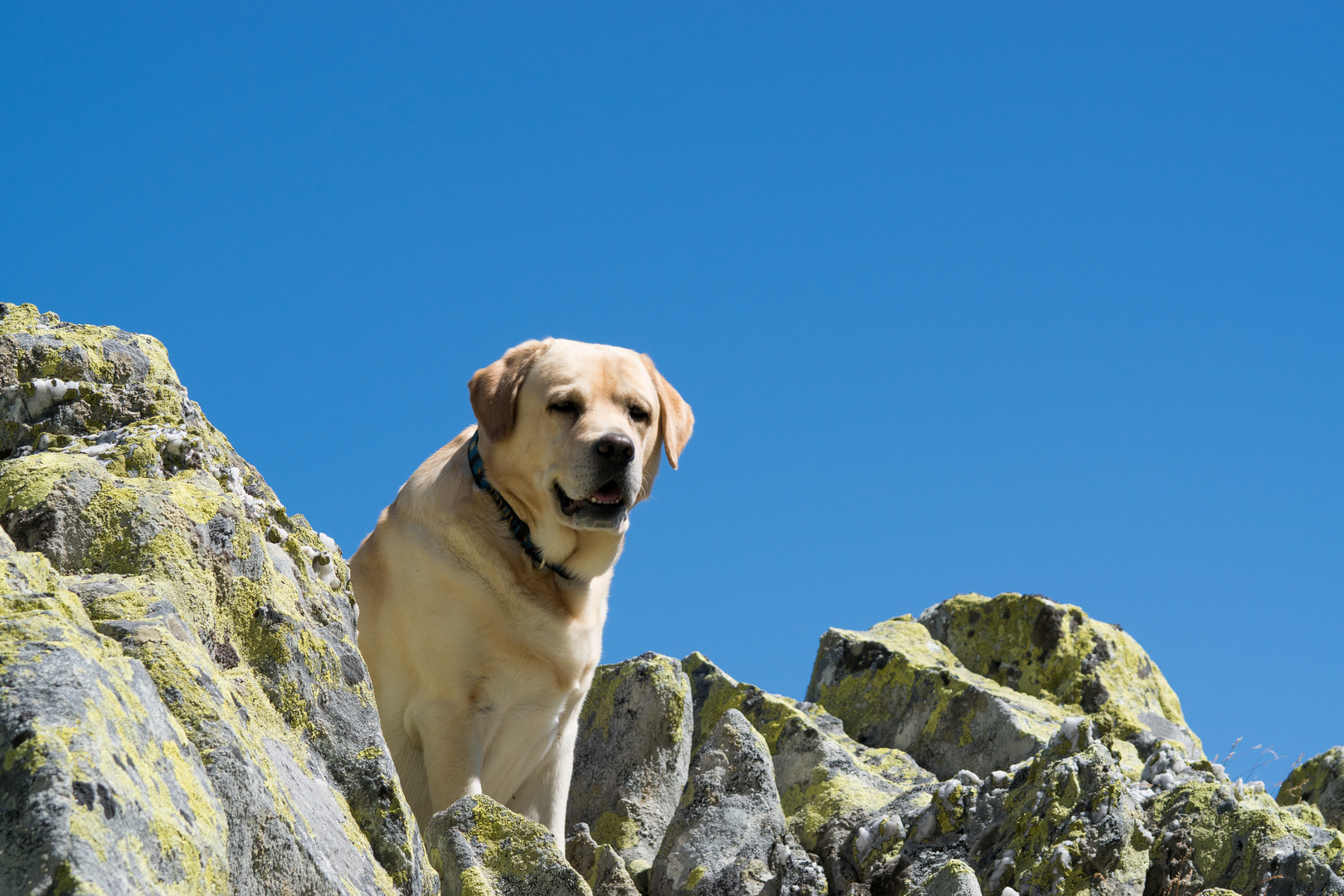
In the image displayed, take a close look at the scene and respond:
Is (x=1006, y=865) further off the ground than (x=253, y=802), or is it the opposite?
(x=1006, y=865)

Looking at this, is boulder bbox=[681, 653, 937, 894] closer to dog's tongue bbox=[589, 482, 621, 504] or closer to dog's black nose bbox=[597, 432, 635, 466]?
dog's tongue bbox=[589, 482, 621, 504]

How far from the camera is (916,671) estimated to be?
8383 millimetres

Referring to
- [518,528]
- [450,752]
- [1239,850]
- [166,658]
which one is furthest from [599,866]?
[166,658]

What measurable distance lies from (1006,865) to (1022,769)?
525 mm

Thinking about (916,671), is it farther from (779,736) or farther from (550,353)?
(550,353)

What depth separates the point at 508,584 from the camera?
616 cm

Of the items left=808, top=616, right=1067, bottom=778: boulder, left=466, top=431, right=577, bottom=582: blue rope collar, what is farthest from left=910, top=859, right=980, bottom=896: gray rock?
left=808, top=616, right=1067, bottom=778: boulder

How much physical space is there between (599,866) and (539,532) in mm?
1694

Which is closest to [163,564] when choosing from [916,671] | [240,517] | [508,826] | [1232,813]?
[240,517]

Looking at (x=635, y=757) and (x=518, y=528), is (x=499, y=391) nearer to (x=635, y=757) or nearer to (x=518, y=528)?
(x=518, y=528)

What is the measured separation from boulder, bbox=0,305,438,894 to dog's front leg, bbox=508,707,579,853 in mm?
2481

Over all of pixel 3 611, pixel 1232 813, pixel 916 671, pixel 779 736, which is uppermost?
pixel 916 671

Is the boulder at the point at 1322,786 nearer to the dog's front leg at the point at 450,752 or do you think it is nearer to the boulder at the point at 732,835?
the boulder at the point at 732,835

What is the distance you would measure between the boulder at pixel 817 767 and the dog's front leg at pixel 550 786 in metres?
0.92
